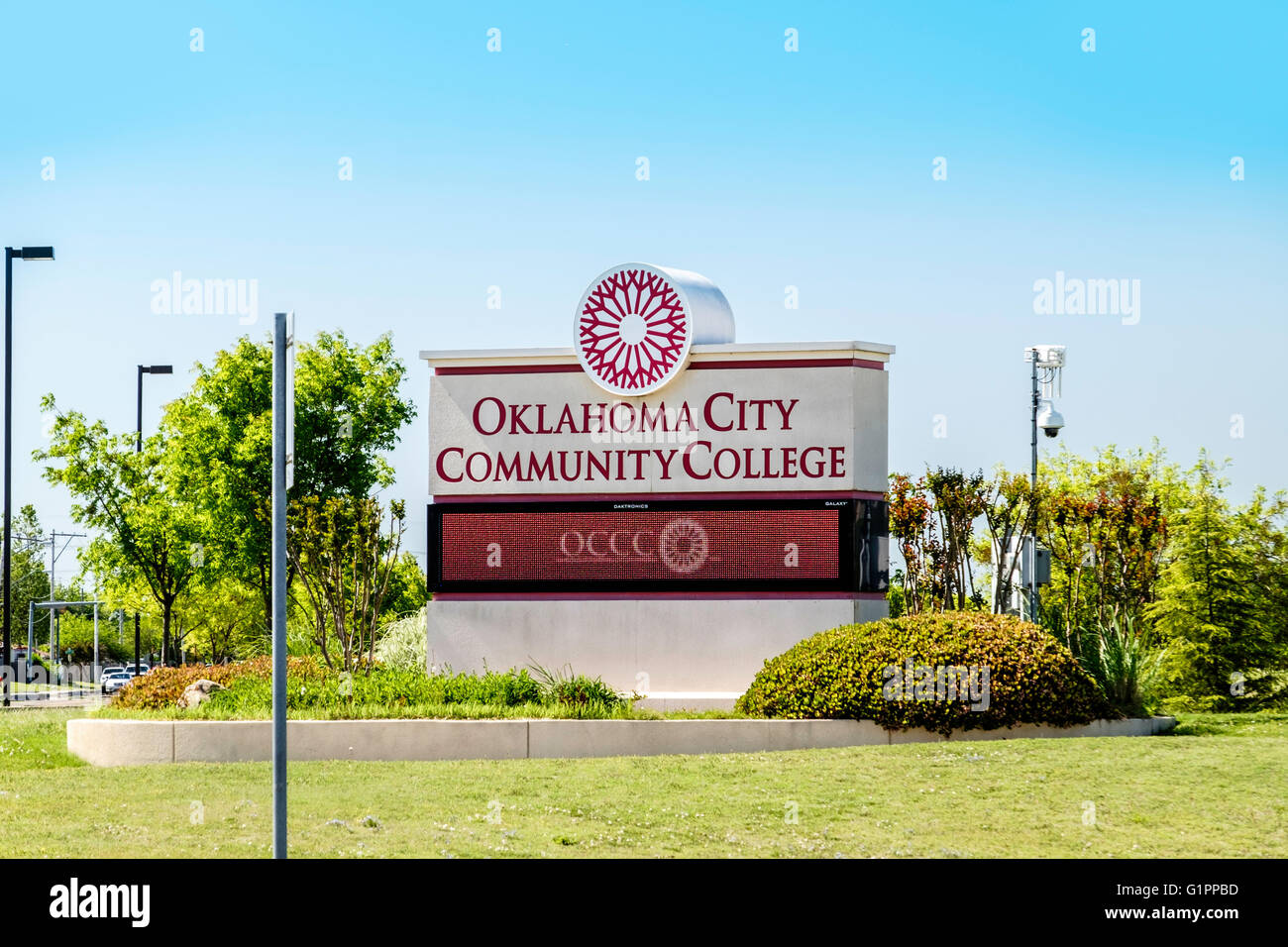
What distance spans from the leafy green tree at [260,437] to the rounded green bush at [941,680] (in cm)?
2192

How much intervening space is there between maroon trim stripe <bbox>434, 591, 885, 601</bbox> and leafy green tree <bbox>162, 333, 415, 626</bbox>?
1755 cm

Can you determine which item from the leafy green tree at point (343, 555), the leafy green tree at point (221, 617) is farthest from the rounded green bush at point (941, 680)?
the leafy green tree at point (221, 617)

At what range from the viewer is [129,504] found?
41188 millimetres

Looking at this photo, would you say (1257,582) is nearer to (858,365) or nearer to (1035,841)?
(858,365)

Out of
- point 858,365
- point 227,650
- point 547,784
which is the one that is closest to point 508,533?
point 858,365

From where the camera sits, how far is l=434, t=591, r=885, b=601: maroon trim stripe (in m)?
21.0

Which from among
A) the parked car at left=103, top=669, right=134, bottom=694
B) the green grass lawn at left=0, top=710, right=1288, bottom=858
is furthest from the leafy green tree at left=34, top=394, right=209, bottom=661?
the green grass lawn at left=0, top=710, right=1288, bottom=858

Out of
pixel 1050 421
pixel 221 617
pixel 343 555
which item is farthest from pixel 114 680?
pixel 1050 421

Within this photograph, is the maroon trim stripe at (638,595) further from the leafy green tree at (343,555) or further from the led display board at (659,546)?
the leafy green tree at (343,555)

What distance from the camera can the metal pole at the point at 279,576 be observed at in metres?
9.15

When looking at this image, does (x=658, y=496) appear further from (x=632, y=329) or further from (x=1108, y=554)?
(x=1108, y=554)
